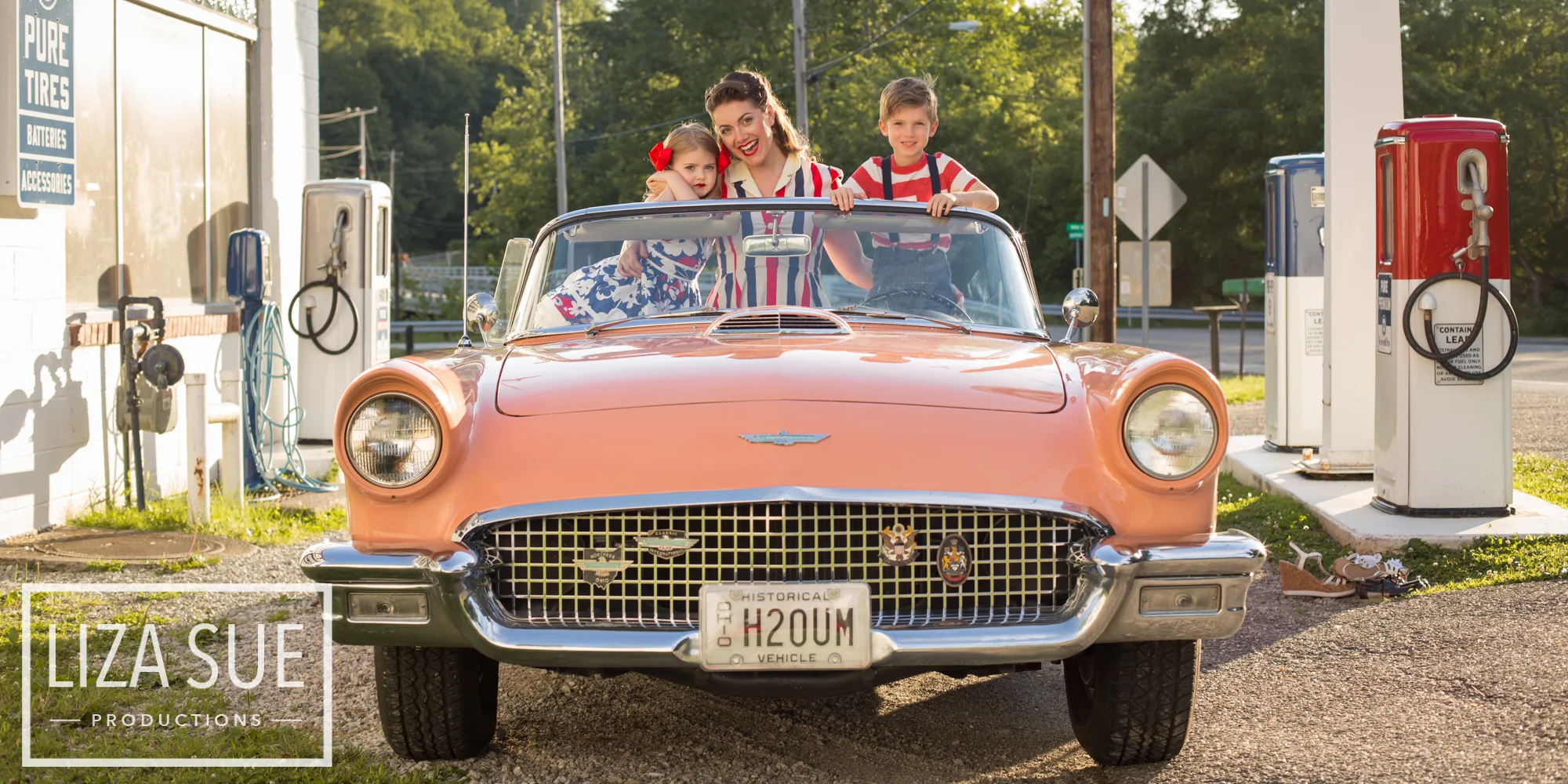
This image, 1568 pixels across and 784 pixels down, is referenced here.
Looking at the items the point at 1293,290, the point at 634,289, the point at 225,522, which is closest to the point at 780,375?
the point at 634,289

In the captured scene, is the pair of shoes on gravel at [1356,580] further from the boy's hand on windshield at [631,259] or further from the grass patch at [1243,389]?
the grass patch at [1243,389]

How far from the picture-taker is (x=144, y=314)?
26.7 feet

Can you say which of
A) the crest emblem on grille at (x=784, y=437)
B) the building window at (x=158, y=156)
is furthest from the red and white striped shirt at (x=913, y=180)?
the building window at (x=158, y=156)

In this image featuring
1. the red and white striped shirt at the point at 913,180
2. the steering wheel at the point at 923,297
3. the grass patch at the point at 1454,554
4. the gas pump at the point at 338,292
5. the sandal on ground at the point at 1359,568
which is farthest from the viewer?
the gas pump at the point at 338,292

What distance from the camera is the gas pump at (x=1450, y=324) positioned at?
653 cm

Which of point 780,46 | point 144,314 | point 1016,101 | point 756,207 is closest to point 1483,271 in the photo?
point 756,207

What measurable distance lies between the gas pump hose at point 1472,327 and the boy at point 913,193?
7.47 ft

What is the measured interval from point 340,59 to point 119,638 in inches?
2711

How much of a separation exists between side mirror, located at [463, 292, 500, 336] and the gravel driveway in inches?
44.4

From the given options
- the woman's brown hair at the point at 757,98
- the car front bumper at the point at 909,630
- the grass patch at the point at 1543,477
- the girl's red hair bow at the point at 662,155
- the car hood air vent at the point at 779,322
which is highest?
the woman's brown hair at the point at 757,98

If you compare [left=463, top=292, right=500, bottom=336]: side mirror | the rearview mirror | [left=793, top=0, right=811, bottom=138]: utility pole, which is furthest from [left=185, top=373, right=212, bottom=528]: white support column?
[left=793, top=0, right=811, bottom=138]: utility pole

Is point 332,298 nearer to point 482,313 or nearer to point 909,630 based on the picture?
point 482,313

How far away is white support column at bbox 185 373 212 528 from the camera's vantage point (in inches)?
298

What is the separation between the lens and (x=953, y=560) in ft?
11.0
